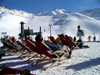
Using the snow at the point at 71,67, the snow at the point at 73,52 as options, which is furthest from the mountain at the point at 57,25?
the snow at the point at 71,67

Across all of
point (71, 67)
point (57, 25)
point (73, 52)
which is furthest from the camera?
point (57, 25)

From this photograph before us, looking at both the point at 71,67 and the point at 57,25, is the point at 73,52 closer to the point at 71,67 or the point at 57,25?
the point at 71,67

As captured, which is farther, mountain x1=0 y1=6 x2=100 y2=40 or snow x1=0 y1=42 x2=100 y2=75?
mountain x1=0 y1=6 x2=100 y2=40

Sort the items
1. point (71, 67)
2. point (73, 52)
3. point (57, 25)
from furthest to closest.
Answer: point (57, 25) → point (73, 52) → point (71, 67)

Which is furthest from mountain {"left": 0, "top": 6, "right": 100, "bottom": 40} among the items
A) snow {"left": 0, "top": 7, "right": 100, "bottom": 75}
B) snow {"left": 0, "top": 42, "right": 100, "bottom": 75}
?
snow {"left": 0, "top": 42, "right": 100, "bottom": 75}

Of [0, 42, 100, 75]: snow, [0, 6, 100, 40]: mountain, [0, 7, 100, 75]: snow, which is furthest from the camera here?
[0, 6, 100, 40]: mountain

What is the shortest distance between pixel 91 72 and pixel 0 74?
2.15m

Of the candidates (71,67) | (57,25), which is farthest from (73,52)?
(57,25)

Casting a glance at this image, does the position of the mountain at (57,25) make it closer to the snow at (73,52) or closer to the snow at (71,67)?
the snow at (73,52)

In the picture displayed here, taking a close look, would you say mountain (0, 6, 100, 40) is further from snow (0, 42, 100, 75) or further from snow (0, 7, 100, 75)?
snow (0, 42, 100, 75)

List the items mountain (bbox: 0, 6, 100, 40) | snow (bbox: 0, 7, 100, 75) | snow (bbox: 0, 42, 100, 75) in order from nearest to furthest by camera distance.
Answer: snow (bbox: 0, 42, 100, 75) → snow (bbox: 0, 7, 100, 75) → mountain (bbox: 0, 6, 100, 40)

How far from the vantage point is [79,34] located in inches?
273

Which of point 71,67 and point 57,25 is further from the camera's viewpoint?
point 57,25

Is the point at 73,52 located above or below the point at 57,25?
below
